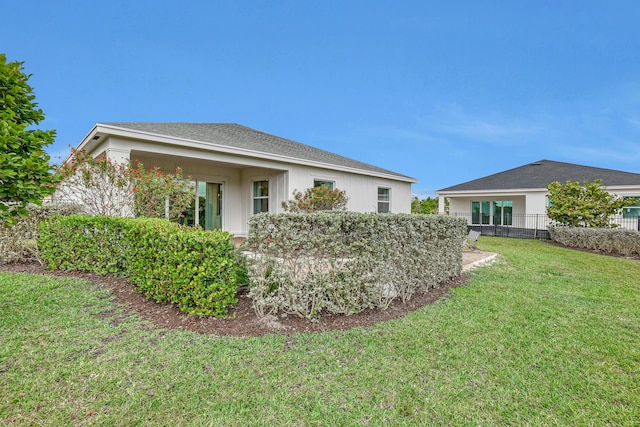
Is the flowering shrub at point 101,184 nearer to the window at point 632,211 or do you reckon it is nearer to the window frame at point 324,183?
the window frame at point 324,183

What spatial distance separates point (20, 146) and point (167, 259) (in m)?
2.07

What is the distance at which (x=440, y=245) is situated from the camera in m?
5.88

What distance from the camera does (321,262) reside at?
3.94 meters

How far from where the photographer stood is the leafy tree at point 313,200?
11359 mm

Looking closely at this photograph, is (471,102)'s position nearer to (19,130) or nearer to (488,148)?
(488,148)

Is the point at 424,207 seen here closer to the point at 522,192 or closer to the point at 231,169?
the point at 522,192

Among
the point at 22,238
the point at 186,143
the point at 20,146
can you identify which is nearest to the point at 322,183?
the point at 186,143

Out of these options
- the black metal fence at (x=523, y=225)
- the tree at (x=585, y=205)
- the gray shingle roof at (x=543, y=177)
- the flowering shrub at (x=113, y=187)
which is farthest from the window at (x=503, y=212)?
the flowering shrub at (x=113, y=187)

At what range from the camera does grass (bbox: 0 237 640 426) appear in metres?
2.25

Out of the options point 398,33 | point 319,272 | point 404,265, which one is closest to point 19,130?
point 319,272

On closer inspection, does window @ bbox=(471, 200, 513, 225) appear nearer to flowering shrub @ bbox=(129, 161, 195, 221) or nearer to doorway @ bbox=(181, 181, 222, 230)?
doorway @ bbox=(181, 181, 222, 230)

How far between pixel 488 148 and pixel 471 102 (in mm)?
3796

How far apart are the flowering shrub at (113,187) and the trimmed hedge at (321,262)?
4960 mm

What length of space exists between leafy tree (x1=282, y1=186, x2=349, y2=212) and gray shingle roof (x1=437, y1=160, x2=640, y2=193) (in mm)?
15117
